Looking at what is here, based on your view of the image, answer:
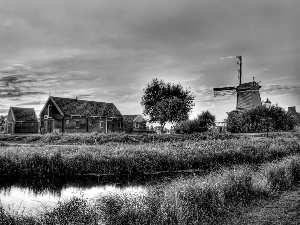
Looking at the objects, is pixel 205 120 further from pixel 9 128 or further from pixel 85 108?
pixel 9 128

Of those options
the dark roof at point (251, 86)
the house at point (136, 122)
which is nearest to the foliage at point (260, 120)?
the dark roof at point (251, 86)

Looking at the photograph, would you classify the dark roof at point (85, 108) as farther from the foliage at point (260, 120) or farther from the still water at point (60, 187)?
the still water at point (60, 187)

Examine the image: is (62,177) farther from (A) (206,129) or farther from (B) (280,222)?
(A) (206,129)

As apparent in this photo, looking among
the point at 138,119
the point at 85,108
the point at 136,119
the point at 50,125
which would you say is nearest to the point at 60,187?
the point at 50,125

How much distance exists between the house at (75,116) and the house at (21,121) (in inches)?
304

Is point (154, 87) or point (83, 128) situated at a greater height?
point (154, 87)

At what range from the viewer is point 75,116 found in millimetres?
53125

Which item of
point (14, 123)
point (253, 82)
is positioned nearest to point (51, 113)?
point (14, 123)

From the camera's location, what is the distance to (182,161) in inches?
794

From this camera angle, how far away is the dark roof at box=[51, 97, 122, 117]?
5319 cm

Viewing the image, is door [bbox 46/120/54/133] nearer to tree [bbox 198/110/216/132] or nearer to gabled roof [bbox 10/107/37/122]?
Result: gabled roof [bbox 10/107/37/122]

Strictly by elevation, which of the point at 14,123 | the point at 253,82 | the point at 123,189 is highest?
the point at 253,82

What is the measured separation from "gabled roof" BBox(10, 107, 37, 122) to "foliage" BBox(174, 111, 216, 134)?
32.6 m

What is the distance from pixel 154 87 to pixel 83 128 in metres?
19.7
